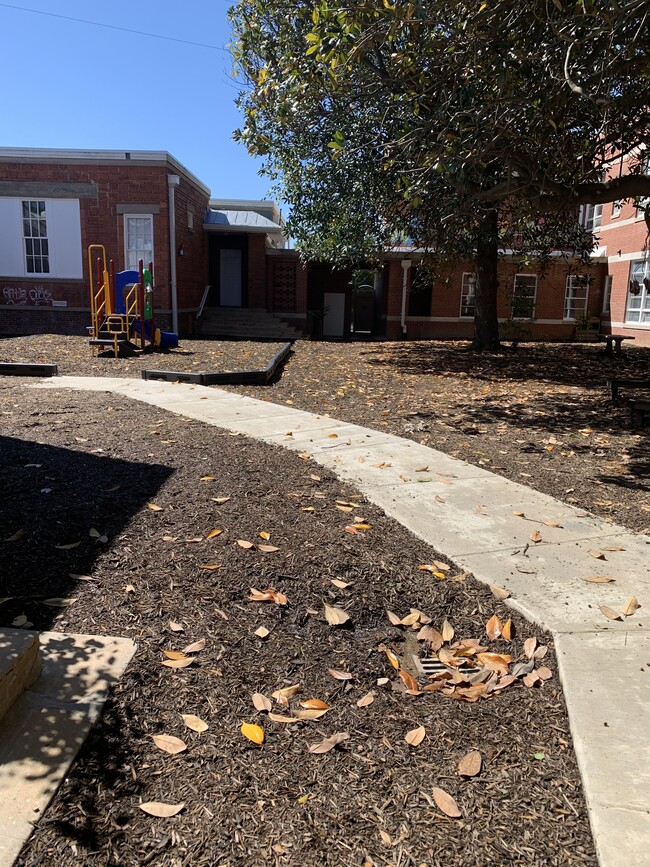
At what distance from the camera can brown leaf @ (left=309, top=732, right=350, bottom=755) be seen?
249 centimetres

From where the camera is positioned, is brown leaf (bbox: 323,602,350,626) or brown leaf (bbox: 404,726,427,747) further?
brown leaf (bbox: 323,602,350,626)

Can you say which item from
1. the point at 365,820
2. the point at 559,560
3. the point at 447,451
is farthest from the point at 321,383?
the point at 365,820

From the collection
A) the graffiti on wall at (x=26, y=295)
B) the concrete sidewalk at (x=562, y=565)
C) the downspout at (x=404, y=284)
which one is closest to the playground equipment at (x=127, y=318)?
the graffiti on wall at (x=26, y=295)

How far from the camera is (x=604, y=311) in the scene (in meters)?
26.2

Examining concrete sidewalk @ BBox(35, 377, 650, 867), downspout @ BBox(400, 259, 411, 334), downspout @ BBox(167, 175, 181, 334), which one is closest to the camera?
concrete sidewalk @ BBox(35, 377, 650, 867)

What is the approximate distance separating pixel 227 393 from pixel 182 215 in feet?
45.0

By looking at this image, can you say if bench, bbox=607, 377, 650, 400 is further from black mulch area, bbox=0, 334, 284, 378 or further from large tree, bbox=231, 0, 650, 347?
black mulch area, bbox=0, 334, 284, 378

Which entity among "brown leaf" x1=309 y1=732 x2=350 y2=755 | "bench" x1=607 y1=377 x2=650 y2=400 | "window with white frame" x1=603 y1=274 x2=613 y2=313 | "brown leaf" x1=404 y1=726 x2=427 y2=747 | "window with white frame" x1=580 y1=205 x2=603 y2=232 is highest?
"window with white frame" x1=580 y1=205 x2=603 y2=232

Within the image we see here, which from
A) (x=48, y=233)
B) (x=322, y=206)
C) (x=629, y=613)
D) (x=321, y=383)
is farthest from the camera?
(x=48, y=233)

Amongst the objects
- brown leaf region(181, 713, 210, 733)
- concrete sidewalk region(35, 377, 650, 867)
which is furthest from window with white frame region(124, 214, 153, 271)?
brown leaf region(181, 713, 210, 733)

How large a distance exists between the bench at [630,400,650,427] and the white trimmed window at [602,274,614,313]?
1937 centimetres

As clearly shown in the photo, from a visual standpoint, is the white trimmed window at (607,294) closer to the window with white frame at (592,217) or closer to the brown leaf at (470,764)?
the window with white frame at (592,217)

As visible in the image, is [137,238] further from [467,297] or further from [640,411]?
[640,411]

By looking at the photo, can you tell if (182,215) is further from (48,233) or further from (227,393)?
(227,393)
